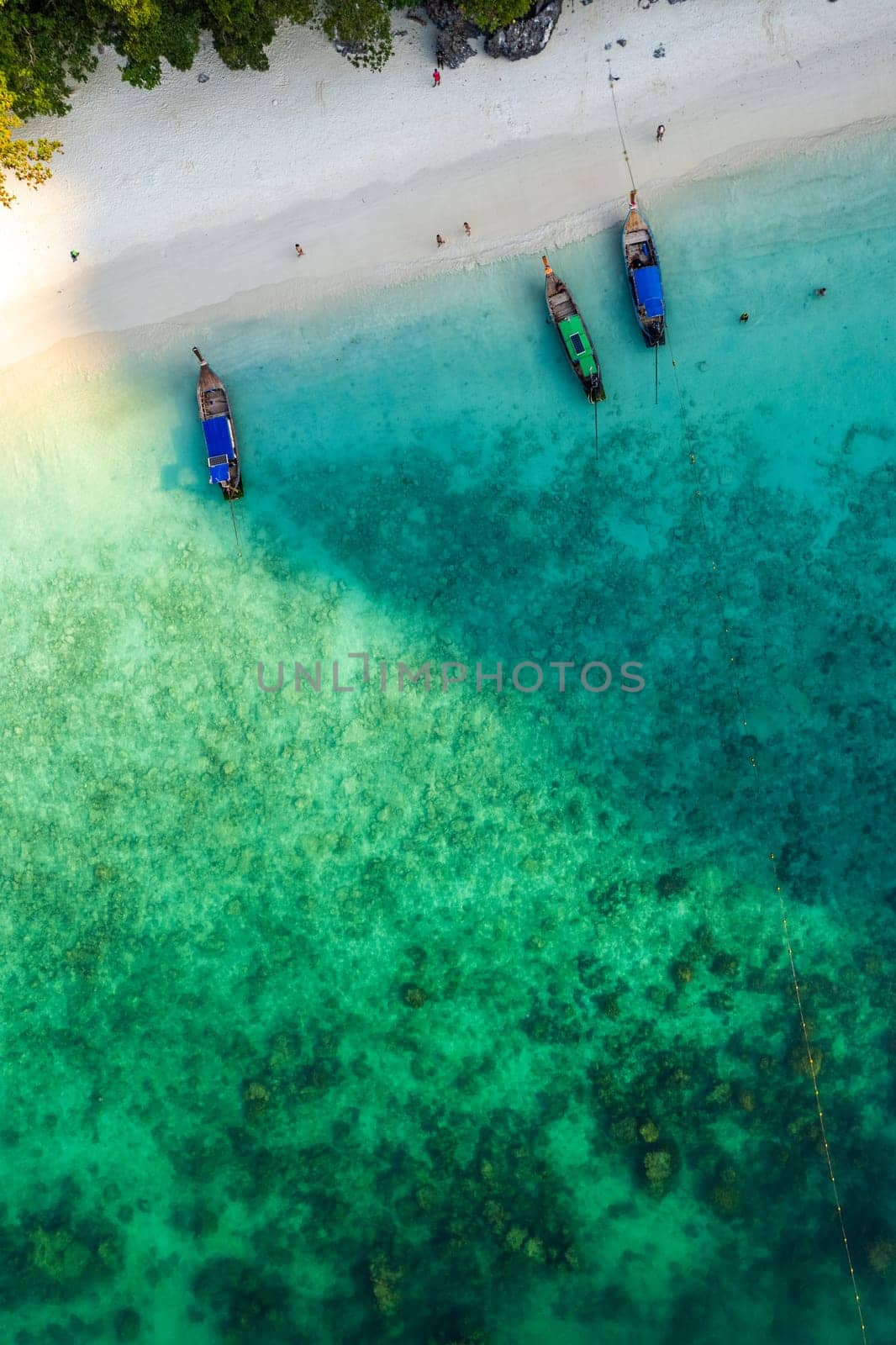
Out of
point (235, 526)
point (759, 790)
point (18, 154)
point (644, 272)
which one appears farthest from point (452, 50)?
point (759, 790)

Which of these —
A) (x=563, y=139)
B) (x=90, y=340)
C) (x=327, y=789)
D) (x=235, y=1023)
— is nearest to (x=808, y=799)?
(x=327, y=789)

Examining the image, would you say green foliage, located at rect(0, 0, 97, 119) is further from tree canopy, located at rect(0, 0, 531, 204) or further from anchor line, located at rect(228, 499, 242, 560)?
anchor line, located at rect(228, 499, 242, 560)

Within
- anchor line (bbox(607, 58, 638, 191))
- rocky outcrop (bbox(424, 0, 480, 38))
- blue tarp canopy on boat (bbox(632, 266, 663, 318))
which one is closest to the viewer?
rocky outcrop (bbox(424, 0, 480, 38))

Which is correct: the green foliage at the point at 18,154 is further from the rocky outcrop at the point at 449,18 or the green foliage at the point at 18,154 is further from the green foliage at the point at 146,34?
the rocky outcrop at the point at 449,18

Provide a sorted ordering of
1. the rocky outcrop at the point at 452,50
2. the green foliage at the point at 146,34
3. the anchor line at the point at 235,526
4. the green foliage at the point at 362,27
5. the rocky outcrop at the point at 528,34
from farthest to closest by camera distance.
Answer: the anchor line at the point at 235,526
the rocky outcrop at the point at 452,50
the rocky outcrop at the point at 528,34
the green foliage at the point at 362,27
the green foliage at the point at 146,34

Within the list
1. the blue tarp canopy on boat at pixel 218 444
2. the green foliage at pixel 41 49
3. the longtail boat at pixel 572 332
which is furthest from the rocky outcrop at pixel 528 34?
the blue tarp canopy on boat at pixel 218 444

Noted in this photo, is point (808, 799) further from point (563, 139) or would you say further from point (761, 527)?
point (563, 139)

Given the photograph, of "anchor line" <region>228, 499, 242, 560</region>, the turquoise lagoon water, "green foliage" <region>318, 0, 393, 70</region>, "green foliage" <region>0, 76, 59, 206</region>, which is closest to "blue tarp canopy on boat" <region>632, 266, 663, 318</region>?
the turquoise lagoon water
